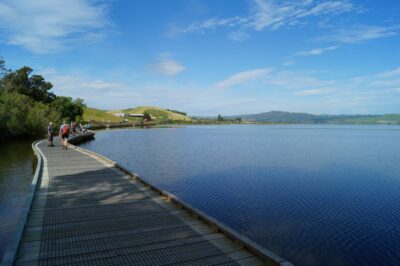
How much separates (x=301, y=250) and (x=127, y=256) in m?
5.39

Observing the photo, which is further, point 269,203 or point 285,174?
point 285,174

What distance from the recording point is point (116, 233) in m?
6.60

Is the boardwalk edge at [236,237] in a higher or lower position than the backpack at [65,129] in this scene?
lower

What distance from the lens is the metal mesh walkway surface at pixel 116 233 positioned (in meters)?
5.38

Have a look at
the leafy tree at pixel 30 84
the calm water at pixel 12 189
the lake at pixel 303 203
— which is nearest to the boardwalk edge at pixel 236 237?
the lake at pixel 303 203

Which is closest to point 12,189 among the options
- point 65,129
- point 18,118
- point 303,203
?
point 65,129

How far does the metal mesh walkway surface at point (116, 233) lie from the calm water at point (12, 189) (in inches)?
40.9

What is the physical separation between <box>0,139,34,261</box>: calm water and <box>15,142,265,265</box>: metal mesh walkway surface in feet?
3.41

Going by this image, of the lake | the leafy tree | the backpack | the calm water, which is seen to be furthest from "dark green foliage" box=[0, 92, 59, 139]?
the leafy tree

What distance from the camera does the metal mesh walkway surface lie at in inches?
212

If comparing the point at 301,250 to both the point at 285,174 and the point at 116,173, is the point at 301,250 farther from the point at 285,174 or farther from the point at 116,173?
the point at 285,174

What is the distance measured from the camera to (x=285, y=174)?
66.2 ft

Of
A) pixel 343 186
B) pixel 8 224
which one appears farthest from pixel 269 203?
pixel 8 224

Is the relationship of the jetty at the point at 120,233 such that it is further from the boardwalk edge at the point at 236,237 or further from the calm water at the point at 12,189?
the calm water at the point at 12,189
